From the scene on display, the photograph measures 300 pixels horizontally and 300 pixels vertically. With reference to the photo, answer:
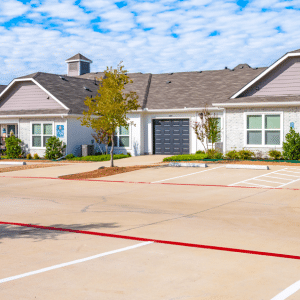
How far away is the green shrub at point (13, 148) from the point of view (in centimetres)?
2897

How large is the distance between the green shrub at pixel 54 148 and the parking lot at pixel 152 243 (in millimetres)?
12766

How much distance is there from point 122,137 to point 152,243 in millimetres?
22882

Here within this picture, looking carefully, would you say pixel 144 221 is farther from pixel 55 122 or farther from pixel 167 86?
pixel 167 86

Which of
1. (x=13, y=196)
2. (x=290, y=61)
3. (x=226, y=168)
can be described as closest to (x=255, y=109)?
(x=290, y=61)

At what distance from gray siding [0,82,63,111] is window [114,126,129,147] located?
4496mm

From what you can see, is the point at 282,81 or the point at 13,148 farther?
Result: the point at 13,148

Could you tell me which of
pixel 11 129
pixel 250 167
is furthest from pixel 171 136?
pixel 11 129

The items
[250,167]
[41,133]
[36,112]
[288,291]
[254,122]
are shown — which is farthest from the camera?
[41,133]

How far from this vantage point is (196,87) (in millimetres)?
30781

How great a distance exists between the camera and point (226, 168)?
63.5ft

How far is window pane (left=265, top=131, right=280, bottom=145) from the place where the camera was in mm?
22500

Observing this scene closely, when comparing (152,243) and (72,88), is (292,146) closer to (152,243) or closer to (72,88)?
(152,243)

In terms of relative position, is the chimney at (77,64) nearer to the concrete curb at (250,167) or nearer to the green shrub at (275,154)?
the green shrub at (275,154)

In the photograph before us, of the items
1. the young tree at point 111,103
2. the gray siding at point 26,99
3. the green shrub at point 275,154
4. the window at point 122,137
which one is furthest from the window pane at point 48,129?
the green shrub at point 275,154
